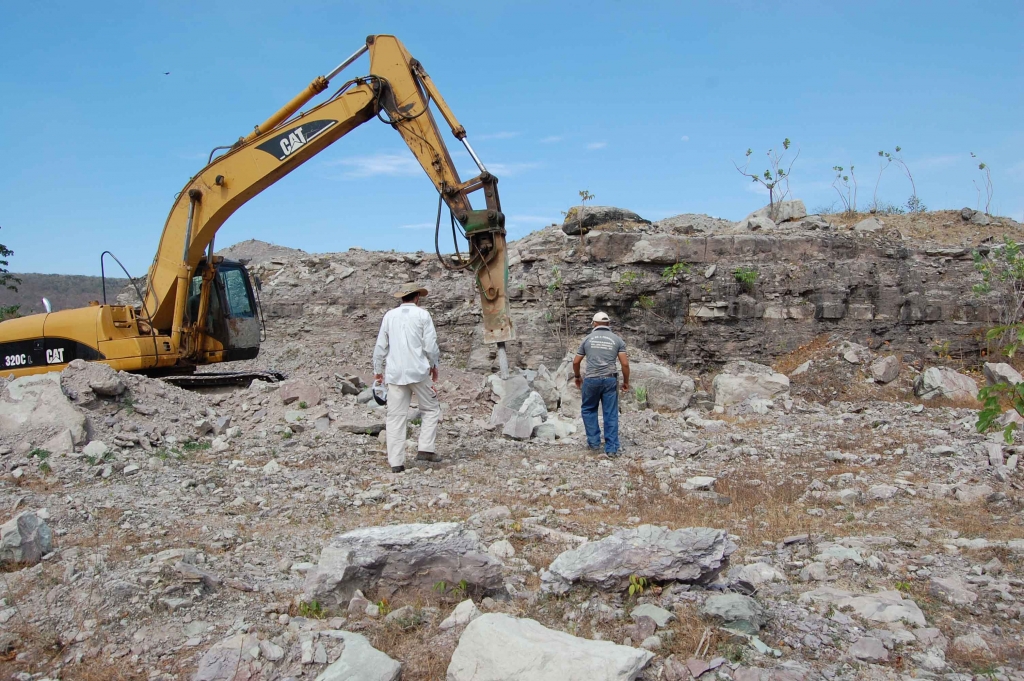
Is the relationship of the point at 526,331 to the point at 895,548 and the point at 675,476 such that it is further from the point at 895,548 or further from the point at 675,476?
the point at 895,548

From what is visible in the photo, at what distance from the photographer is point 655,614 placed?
3.32 m

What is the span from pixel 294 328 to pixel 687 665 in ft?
40.1

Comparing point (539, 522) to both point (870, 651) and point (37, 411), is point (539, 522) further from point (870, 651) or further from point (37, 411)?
point (37, 411)

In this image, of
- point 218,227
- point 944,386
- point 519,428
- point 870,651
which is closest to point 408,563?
point 870,651

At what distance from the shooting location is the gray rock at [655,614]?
10.7 feet

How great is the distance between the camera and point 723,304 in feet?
40.5

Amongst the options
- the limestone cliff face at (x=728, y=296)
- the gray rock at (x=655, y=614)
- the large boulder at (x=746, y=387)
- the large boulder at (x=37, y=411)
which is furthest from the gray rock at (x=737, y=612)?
the limestone cliff face at (x=728, y=296)

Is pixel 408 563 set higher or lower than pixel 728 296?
lower

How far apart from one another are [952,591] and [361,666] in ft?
9.08

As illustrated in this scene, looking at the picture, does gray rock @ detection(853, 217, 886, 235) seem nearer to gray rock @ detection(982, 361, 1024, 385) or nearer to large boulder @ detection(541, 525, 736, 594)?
gray rock @ detection(982, 361, 1024, 385)

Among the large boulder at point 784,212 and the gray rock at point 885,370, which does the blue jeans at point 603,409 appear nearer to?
the gray rock at point 885,370

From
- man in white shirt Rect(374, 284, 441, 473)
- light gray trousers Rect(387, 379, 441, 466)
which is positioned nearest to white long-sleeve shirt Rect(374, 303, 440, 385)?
man in white shirt Rect(374, 284, 441, 473)

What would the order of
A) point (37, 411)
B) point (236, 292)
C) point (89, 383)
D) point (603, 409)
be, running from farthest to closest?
point (236, 292) < point (89, 383) < point (603, 409) < point (37, 411)

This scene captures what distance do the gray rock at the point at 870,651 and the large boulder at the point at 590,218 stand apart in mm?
10072
